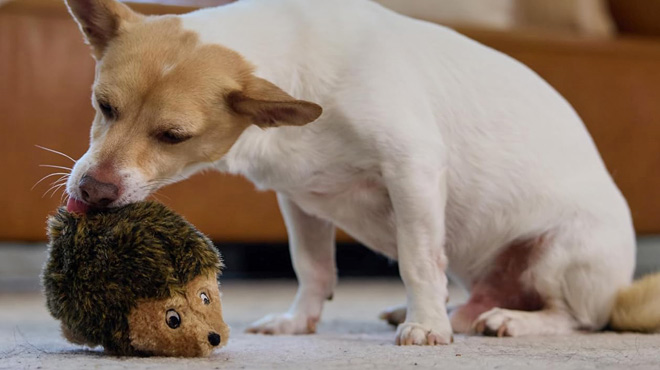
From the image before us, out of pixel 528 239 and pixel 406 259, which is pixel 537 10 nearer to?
pixel 528 239

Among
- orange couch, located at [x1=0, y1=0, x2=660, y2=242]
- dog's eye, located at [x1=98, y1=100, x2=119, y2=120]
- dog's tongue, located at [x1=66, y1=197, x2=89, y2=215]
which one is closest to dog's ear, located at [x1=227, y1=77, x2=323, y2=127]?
dog's eye, located at [x1=98, y1=100, x2=119, y2=120]

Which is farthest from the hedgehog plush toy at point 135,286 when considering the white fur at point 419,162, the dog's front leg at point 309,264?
the dog's front leg at point 309,264

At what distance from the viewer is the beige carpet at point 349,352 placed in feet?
3.68

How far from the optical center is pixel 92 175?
1271 mm

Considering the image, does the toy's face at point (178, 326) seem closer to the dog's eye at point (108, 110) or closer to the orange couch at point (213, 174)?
the dog's eye at point (108, 110)

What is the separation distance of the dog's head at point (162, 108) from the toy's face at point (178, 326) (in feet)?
0.65

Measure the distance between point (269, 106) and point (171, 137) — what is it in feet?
0.54

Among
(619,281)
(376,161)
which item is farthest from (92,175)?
(619,281)

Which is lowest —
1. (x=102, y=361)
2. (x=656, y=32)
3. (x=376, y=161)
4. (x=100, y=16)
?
(x=102, y=361)

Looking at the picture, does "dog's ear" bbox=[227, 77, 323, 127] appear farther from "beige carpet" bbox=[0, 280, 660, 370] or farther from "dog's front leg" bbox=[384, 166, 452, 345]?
"beige carpet" bbox=[0, 280, 660, 370]

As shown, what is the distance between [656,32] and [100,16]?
80.2 inches

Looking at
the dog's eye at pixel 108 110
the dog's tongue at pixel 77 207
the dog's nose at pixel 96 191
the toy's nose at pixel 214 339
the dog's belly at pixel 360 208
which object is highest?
the dog's eye at pixel 108 110

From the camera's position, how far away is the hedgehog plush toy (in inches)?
45.9

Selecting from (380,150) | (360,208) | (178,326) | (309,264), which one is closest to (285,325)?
(309,264)
